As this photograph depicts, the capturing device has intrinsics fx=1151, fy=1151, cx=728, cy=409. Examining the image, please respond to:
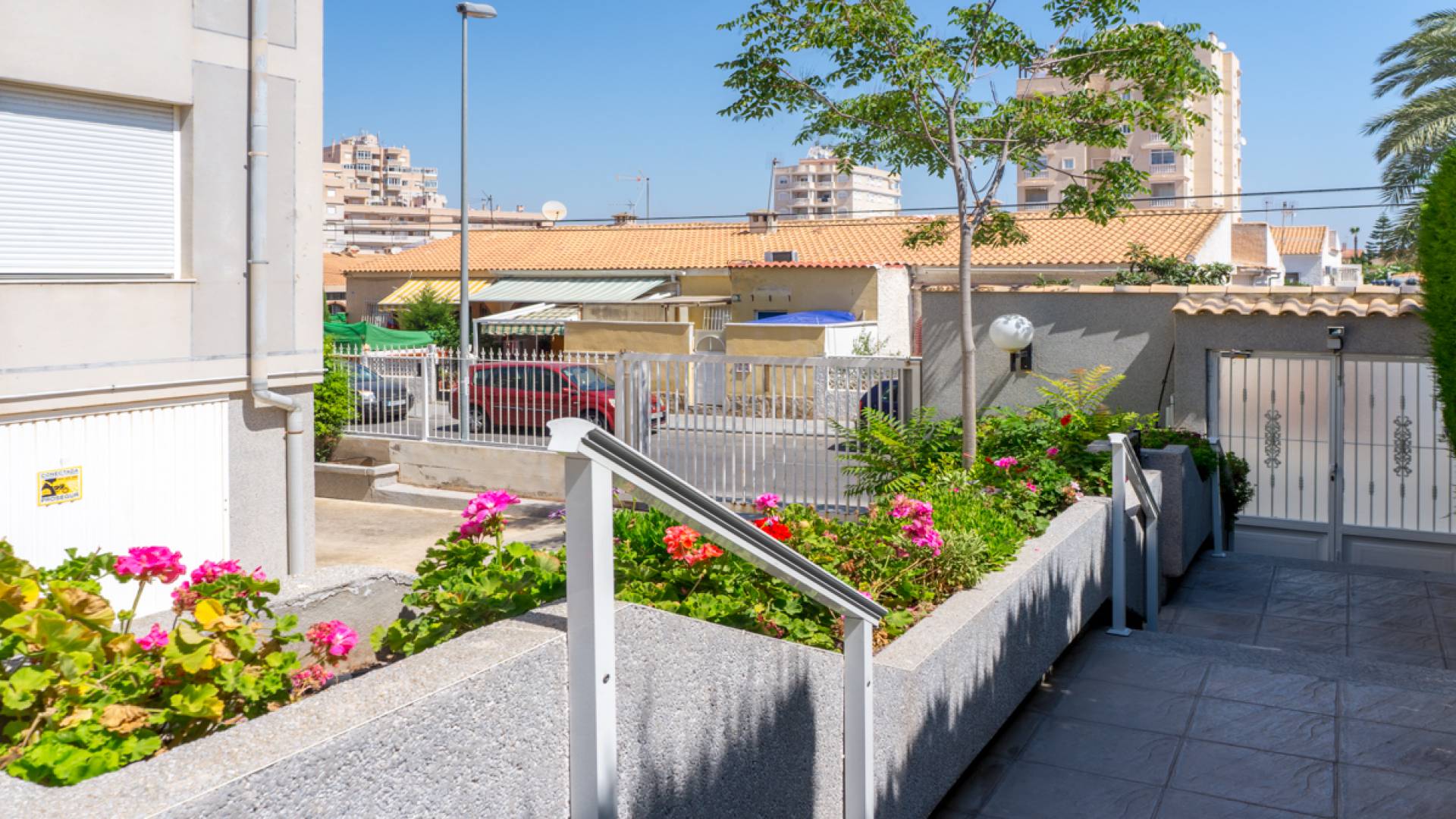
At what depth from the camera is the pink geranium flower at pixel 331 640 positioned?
10.6ft

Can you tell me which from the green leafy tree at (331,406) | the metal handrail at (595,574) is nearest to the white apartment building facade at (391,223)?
the green leafy tree at (331,406)

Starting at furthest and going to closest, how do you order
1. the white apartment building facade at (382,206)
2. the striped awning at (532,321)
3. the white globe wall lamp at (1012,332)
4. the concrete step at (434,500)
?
the white apartment building facade at (382,206), the striped awning at (532,321), the concrete step at (434,500), the white globe wall lamp at (1012,332)

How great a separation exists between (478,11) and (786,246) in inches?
878

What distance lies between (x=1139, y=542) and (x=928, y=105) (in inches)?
181

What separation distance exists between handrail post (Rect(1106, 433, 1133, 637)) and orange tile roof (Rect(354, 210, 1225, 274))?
82.6 ft

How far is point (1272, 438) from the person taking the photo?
43.2 ft

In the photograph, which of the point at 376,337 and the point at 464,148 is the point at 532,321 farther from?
the point at 464,148

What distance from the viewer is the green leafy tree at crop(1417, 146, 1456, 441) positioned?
6383mm

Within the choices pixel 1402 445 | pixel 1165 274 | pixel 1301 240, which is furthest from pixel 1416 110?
pixel 1301 240

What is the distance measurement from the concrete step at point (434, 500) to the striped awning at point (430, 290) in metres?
25.7

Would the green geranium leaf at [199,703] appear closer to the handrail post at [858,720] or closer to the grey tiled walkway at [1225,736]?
the handrail post at [858,720]

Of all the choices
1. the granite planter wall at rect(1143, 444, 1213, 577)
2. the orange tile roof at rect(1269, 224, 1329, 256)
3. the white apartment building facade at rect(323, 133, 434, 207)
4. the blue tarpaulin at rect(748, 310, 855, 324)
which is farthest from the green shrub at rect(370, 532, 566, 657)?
the white apartment building facade at rect(323, 133, 434, 207)

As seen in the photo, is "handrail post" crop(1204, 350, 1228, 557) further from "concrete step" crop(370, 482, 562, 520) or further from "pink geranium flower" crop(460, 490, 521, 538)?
"pink geranium flower" crop(460, 490, 521, 538)

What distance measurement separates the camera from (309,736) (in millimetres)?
2221
